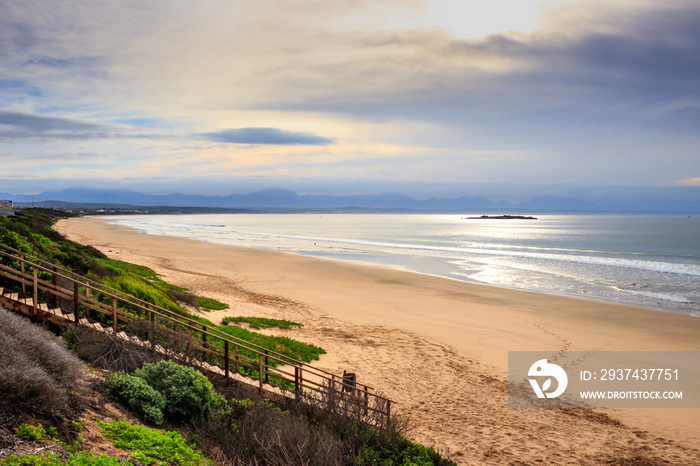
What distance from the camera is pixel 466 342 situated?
54.7ft

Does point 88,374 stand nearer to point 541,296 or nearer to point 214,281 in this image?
point 214,281

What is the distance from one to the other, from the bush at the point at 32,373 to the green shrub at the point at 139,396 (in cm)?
58

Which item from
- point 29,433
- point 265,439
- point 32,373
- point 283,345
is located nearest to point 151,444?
point 29,433

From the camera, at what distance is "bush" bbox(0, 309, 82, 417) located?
5.19m

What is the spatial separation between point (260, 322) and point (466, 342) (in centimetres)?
783

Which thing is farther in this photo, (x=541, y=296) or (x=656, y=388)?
(x=541, y=296)

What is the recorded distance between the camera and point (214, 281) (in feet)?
90.9

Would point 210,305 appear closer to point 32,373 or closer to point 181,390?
point 181,390

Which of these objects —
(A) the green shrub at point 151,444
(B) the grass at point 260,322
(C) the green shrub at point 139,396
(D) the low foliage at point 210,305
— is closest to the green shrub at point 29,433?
(A) the green shrub at point 151,444

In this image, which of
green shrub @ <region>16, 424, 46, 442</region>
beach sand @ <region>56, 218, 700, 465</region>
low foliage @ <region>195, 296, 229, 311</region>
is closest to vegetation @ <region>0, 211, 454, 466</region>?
green shrub @ <region>16, 424, 46, 442</region>

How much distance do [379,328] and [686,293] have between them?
22.3 meters

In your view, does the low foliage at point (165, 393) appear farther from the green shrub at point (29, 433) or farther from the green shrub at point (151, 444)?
the green shrub at point (29, 433)

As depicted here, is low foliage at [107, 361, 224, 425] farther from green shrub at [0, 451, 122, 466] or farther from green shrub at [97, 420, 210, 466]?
green shrub at [0, 451, 122, 466]

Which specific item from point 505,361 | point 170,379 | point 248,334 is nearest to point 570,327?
point 505,361
